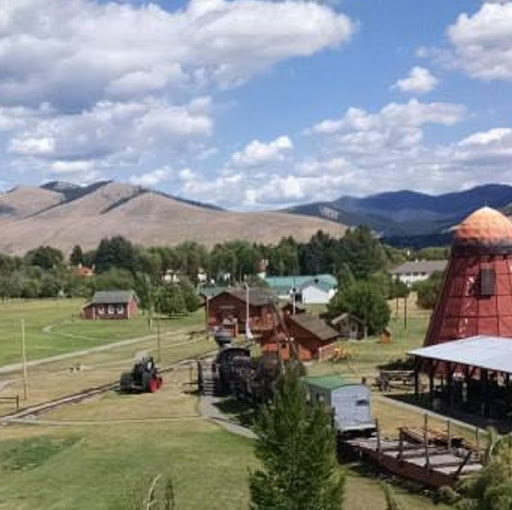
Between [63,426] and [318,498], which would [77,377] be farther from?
[318,498]

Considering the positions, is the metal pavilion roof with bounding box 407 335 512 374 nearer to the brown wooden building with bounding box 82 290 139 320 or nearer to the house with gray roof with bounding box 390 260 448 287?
the brown wooden building with bounding box 82 290 139 320

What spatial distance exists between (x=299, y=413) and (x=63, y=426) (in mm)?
29110

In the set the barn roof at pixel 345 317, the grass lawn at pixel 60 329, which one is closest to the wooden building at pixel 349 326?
the barn roof at pixel 345 317

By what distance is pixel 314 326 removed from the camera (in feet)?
236

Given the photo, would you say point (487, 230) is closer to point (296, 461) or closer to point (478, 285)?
point (478, 285)

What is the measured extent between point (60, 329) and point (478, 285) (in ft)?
200

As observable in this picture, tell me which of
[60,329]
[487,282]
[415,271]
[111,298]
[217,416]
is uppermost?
[487,282]

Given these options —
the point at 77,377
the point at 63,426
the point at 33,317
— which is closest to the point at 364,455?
the point at 63,426

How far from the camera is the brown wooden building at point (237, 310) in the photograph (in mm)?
→ 100688

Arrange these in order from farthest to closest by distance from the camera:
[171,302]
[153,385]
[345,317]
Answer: [171,302], [345,317], [153,385]

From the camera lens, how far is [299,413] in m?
18.8

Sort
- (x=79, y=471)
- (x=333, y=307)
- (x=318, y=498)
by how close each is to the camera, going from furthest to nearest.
Answer: 1. (x=333, y=307)
2. (x=79, y=471)
3. (x=318, y=498)

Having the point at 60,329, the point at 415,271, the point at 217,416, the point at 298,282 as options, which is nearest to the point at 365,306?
the point at 60,329

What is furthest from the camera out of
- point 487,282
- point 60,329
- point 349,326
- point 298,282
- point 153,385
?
point 298,282
